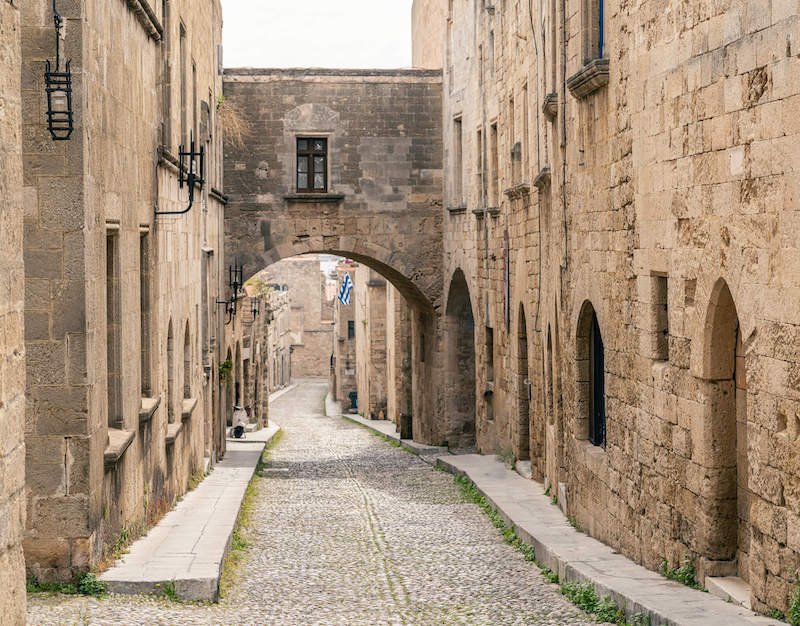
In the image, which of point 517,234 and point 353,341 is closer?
point 517,234

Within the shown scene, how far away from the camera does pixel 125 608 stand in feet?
25.2

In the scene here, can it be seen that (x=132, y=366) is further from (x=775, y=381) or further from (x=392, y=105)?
(x=392, y=105)

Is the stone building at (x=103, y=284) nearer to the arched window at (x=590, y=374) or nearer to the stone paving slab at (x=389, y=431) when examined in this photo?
the arched window at (x=590, y=374)

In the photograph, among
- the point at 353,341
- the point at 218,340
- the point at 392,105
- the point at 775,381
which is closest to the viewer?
the point at 775,381

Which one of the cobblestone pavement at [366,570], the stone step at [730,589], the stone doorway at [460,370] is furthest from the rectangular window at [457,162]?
the stone step at [730,589]

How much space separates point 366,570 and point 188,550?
151 cm

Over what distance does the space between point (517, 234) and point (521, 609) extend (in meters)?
8.32

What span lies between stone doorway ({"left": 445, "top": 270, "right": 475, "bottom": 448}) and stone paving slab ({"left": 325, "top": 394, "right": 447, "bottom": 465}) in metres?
0.47

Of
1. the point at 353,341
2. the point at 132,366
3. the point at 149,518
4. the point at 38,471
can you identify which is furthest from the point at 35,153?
the point at 353,341

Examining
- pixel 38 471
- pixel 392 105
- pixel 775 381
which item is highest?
pixel 392 105

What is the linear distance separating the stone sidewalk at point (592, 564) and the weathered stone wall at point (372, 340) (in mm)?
18335

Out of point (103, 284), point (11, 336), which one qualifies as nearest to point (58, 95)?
point (103, 284)

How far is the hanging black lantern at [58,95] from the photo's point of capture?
7652 mm

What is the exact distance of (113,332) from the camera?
944 centimetres
